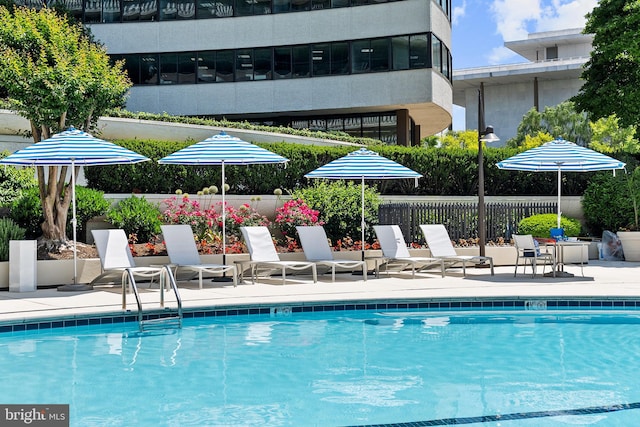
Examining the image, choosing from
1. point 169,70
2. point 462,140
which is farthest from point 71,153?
point 462,140

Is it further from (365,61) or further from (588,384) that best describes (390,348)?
(365,61)

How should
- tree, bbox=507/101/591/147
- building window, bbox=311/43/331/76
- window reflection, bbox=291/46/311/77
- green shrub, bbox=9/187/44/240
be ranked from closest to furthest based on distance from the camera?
green shrub, bbox=9/187/44/240 < building window, bbox=311/43/331/76 < window reflection, bbox=291/46/311/77 < tree, bbox=507/101/591/147

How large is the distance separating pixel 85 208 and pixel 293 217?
4.54m

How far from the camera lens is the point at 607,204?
915 inches

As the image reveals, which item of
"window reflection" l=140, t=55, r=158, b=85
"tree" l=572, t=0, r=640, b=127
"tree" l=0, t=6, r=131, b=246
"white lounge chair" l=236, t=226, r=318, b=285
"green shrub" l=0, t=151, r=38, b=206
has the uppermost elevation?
"window reflection" l=140, t=55, r=158, b=85

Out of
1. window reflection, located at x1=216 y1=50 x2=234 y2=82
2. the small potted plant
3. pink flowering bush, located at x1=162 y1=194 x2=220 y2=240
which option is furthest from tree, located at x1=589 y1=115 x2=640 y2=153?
pink flowering bush, located at x1=162 y1=194 x2=220 y2=240

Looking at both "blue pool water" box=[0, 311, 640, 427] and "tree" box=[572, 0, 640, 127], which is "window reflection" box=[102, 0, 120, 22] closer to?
"tree" box=[572, 0, 640, 127]

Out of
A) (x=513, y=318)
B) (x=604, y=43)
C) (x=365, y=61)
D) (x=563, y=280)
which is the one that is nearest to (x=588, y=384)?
(x=513, y=318)

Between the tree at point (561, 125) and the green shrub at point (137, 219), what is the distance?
148ft

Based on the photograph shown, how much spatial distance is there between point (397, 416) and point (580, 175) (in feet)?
65.1

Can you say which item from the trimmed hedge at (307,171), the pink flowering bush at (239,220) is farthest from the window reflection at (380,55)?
the pink flowering bush at (239,220)

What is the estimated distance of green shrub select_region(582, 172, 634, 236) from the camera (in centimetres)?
2273

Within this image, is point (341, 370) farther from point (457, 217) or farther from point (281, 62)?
point (281, 62)

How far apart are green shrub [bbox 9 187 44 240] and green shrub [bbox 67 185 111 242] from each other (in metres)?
0.64
